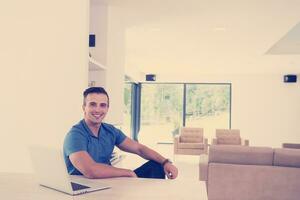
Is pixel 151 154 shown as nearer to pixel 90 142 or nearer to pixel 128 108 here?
pixel 90 142

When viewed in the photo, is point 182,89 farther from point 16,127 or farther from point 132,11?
point 16,127

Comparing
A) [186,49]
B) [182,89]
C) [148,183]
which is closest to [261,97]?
[182,89]

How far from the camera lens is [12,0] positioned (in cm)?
293

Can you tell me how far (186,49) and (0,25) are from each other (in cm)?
469

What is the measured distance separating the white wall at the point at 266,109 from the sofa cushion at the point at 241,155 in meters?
7.68

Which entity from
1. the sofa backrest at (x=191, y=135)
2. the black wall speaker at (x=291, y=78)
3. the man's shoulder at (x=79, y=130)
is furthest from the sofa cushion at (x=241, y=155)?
the black wall speaker at (x=291, y=78)

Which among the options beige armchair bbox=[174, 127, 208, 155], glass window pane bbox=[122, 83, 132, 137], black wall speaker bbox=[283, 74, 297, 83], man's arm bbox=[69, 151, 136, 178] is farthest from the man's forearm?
black wall speaker bbox=[283, 74, 297, 83]

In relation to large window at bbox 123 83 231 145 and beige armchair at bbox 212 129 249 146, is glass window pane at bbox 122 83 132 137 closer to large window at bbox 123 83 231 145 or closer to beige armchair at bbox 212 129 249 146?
large window at bbox 123 83 231 145

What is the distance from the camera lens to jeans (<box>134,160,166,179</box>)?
2.31m

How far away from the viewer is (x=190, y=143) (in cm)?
854

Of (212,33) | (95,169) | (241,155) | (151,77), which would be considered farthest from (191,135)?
(95,169)

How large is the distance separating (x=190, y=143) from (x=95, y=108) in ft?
21.2

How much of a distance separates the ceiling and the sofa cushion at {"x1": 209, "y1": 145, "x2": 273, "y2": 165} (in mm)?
1644

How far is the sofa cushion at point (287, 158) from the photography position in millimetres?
3697
